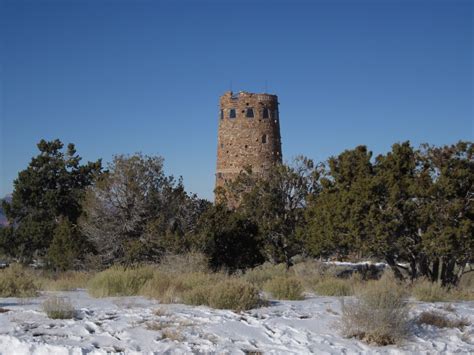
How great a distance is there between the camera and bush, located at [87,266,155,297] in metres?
11.4

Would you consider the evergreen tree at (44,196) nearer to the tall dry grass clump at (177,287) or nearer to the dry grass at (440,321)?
the tall dry grass clump at (177,287)

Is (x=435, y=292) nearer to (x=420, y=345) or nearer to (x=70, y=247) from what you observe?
(x=420, y=345)

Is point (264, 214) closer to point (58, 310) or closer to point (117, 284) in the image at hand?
point (117, 284)

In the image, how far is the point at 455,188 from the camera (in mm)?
16234

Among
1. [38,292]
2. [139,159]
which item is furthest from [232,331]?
[139,159]

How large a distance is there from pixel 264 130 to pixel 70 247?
55.8ft

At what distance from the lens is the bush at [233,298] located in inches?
388

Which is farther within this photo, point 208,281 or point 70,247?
point 70,247

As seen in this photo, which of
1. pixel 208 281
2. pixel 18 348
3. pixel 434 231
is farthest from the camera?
pixel 434 231

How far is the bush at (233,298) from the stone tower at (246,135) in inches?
991

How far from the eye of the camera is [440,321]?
9.52 m

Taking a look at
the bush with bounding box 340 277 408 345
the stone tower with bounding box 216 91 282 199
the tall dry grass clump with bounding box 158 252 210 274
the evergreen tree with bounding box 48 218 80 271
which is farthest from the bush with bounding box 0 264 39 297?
the stone tower with bounding box 216 91 282 199

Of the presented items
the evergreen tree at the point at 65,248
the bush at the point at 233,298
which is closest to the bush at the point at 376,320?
the bush at the point at 233,298

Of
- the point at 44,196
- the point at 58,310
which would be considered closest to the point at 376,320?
the point at 58,310
